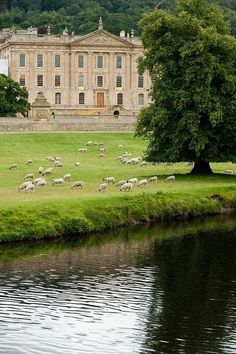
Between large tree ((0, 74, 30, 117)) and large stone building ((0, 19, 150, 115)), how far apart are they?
61.3 feet

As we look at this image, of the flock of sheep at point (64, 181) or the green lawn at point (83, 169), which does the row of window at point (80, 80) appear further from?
the flock of sheep at point (64, 181)

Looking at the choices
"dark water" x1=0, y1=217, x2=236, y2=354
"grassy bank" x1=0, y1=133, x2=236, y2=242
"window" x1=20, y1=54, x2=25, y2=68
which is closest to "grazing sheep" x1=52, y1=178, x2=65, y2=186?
"grassy bank" x1=0, y1=133, x2=236, y2=242

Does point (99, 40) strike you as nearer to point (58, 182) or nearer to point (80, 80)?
point (80, 80)

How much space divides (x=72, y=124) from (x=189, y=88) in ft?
124

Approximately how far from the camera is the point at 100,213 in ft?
154

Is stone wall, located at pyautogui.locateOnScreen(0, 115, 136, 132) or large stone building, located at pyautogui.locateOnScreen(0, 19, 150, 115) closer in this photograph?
stone wall, located at pyautogui.locateOnScreen(0, 115, 136, 132)

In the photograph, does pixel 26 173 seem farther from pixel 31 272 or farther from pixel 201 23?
pixel 31 272

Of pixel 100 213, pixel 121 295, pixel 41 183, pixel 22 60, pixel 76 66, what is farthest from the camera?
pixel 76 66

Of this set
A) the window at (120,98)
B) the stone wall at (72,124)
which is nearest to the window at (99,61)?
the window at (120,98)

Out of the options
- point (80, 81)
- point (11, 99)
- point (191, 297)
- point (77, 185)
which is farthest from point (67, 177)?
point (80, 81)

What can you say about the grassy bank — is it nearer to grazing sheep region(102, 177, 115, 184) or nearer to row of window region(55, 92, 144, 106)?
grazing sheep region(102, 177, 115, 184)

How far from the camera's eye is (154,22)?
61625mm

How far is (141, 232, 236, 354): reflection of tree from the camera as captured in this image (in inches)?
1084

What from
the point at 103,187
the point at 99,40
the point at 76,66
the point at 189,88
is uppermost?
the point at 99,40
